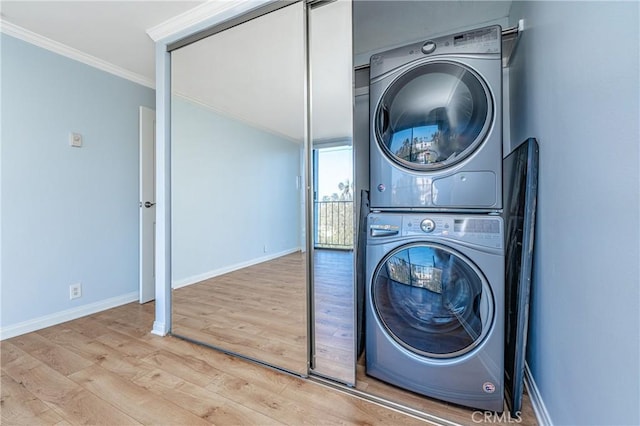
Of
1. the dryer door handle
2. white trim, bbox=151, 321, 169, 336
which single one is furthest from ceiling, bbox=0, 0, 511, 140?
white trim, bbox=151, 321, 169, 336

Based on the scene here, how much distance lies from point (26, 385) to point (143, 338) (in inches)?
24.4

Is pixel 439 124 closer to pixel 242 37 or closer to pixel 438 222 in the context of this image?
pixel 438 222

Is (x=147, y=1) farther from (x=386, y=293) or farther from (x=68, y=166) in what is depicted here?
(x=386, y=293)

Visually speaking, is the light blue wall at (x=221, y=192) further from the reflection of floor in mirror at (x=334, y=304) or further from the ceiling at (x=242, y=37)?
the reflection of floor in mirror at (x=334, y=304)

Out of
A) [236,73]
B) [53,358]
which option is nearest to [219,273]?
[53,358]

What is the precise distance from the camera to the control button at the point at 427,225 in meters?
1.32

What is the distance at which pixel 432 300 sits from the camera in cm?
135

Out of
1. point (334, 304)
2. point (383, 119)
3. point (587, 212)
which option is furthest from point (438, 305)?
point (383, 119)

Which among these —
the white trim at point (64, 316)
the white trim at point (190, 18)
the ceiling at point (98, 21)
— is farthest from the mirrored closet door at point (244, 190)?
the white trim at point (64, 316)

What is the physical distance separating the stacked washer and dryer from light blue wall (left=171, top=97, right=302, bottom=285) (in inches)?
34.7

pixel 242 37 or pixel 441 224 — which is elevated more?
pixel 242 37

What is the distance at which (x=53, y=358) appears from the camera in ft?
5.82

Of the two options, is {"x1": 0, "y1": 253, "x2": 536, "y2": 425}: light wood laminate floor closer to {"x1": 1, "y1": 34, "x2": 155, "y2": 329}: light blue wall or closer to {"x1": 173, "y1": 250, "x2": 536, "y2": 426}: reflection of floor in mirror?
{"x1": 173, "y1": 250, "x2": 536, "y2": 426}: reflection of floor in mirror

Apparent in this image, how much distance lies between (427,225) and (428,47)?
2.97ft
